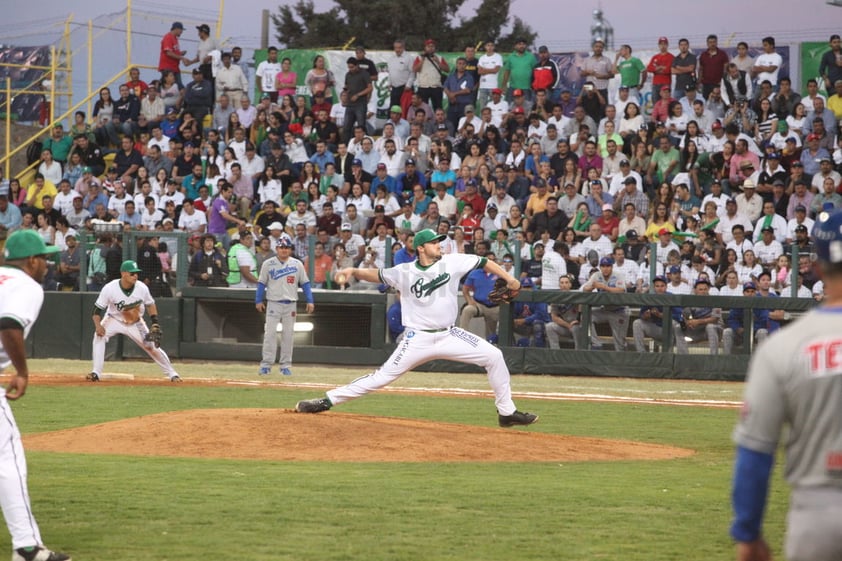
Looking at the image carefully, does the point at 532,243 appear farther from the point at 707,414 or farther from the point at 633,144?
the point at 707,414

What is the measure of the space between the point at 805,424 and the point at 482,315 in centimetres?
1777

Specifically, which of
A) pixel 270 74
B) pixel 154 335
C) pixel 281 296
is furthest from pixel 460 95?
pixel 154 335

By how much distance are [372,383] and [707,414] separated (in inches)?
223

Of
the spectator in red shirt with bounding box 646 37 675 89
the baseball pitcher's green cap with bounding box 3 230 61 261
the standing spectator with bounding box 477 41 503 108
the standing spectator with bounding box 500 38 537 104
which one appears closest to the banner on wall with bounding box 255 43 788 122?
the spectator in red shirt with bounding box 646 37 675 89

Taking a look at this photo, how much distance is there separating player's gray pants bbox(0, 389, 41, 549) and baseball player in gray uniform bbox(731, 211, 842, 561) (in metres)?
3.84

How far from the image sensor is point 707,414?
15.3 metres

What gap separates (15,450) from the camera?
5969mm

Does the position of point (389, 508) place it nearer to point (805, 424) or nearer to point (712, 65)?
point (805, 424)

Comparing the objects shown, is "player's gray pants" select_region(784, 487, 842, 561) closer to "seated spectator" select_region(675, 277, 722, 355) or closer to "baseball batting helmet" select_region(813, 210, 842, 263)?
"baseball batting helmet" select_region(813, 210, 842, 263)

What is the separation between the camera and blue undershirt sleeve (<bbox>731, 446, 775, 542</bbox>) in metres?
3.42

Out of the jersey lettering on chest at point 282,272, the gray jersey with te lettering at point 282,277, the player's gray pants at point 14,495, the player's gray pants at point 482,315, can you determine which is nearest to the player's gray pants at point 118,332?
the gray jersey with te lettering at point 282,277

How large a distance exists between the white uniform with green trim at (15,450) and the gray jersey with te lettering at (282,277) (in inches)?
535

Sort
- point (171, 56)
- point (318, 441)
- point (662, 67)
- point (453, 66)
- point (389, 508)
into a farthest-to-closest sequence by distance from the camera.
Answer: point (171, 56) → point (453, 66) → point (662, 67) → point (318, 441) → point (389, 508)

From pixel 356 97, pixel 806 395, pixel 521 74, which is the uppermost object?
pixel 521 74
